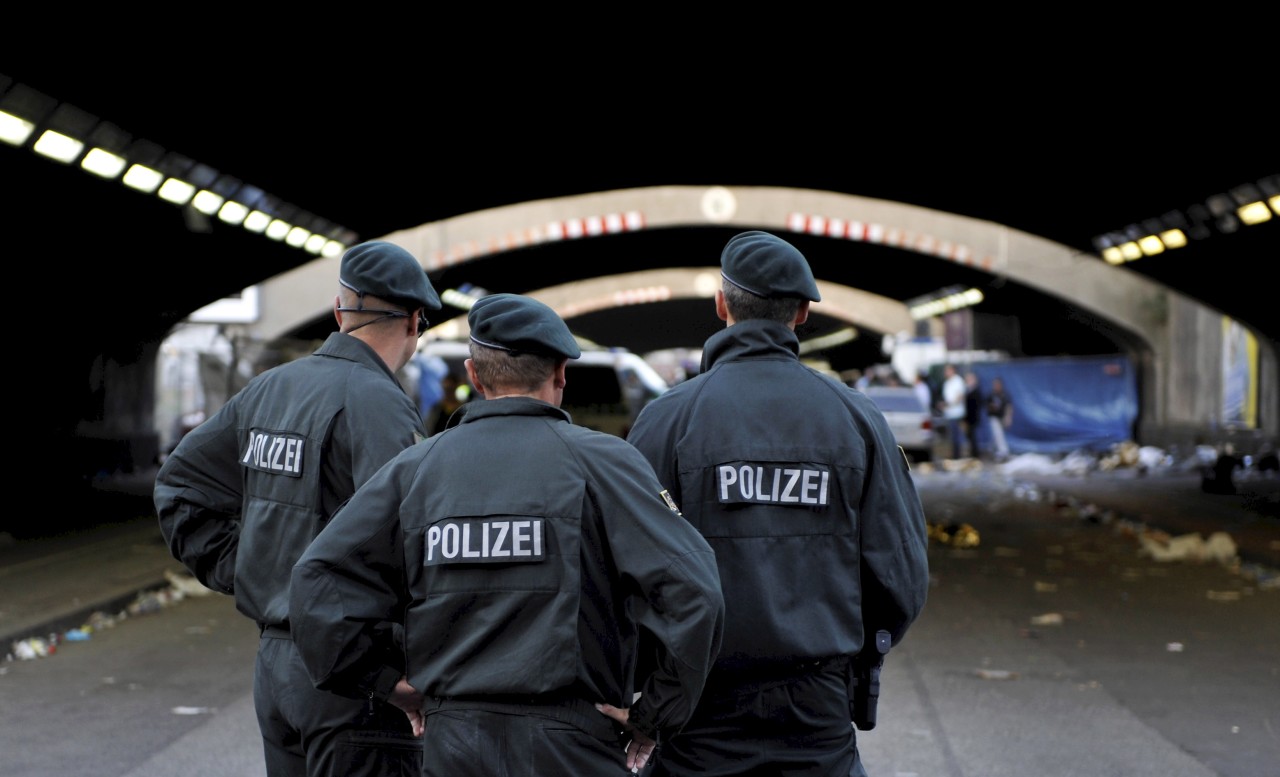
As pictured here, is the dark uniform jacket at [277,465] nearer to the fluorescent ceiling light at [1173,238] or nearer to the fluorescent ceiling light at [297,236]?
the fluorescent ceiling light at [297,236]

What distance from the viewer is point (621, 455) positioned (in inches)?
129

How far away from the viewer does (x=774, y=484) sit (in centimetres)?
382

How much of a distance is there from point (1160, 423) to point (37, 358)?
71.8 ft

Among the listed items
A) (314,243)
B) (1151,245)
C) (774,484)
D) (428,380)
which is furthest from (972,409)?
(774,484)

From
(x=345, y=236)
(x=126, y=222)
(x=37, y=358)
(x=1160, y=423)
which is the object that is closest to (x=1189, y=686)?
(x=126, y=222)

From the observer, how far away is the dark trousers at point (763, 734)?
367cm

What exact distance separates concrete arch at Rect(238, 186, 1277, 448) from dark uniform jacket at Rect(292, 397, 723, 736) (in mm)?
20091

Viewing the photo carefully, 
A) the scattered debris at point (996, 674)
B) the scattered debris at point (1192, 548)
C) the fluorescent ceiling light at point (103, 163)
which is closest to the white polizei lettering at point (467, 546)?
the scattered debris at point (996, 674)

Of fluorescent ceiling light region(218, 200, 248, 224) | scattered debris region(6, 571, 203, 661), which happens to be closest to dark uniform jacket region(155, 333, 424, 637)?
scattered debris region(6, 571, 203, 661)

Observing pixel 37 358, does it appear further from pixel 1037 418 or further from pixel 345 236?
pixel 1037 418

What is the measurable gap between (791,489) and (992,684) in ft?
17.5

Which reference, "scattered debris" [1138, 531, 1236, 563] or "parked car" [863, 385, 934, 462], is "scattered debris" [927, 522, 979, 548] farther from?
"parked car" [863, 385, 934, 462]

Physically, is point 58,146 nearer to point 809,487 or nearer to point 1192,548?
point 809,487

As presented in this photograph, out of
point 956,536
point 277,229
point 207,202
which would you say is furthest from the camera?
point 277,229
